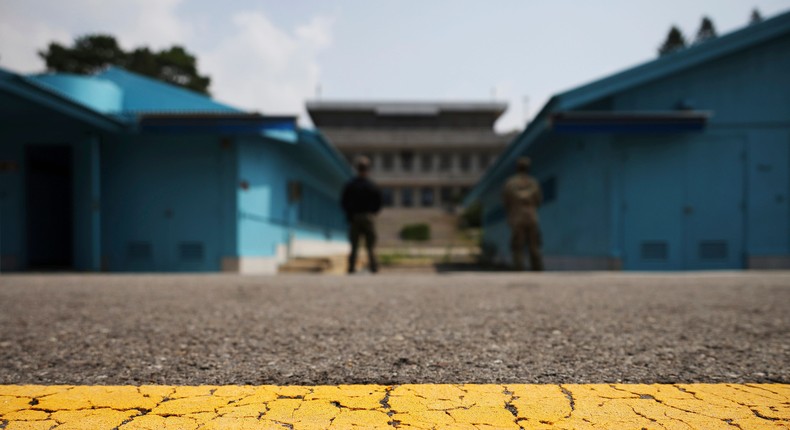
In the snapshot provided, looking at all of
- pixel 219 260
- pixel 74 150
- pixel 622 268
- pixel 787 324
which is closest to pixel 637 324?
pixel 787 324

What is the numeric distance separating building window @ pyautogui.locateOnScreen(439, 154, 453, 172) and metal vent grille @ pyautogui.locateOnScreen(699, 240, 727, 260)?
103 feet

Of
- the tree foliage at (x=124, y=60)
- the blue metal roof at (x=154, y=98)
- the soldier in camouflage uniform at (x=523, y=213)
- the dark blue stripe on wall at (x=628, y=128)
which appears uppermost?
the tree foliage at (x=124, y=60)

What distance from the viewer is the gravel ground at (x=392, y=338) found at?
1871 millimetres

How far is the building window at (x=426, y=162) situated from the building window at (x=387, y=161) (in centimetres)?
256

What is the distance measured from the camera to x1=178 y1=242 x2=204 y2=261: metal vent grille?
31.0ft

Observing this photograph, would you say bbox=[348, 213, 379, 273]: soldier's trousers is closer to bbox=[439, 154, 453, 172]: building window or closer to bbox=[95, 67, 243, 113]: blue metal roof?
bbox=[95, 67, 243, 113]: blue metal roof

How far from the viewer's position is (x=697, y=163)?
29.9 feet

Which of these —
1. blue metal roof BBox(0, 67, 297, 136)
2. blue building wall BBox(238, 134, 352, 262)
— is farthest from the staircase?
blue metal roof BBox(0, 67, 297, 136)

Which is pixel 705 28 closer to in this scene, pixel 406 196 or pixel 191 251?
pixel 406 196

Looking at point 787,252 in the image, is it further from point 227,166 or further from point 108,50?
point 108,50

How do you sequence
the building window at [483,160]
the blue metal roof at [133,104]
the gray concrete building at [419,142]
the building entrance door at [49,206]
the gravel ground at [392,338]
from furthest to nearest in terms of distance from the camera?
the building window at [483,160]
the gray concrete building at [419,142]
the building entrance door at [49,206]
the blue metal roof at [133,104]
the gravel ground at [392,338]

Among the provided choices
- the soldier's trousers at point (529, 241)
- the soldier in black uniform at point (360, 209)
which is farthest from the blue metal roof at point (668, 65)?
the soldier in black uniform at point (360, 209)

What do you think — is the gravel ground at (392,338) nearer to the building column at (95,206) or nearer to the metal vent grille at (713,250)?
the building column at (95,206)

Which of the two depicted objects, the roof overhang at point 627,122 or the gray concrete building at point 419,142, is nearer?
the roof overhang at point 627,122
